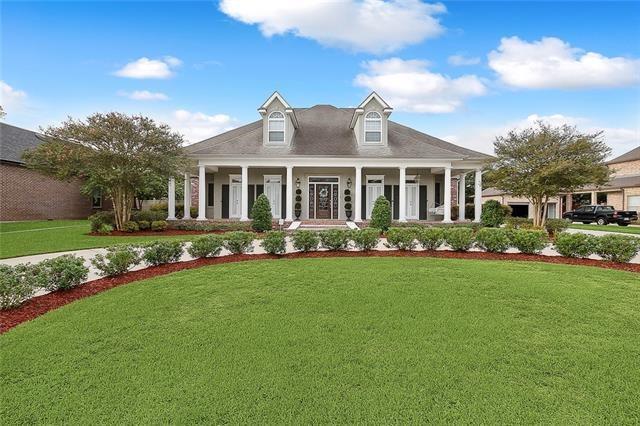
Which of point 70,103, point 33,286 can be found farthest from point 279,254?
point 70,103

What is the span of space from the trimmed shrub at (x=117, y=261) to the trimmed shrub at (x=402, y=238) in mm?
6678

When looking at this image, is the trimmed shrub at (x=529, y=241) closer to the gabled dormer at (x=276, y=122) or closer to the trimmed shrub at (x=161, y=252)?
the trimmed shrub at (x=161, y=252)

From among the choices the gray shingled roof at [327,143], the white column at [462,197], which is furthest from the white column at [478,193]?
the gray shingled roof at [327,143]

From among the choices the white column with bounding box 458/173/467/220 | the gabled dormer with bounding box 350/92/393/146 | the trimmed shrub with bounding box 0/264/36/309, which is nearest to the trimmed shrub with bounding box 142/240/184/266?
the trimmed shrub with bounding box 0/264/36/309

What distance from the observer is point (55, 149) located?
1453cm

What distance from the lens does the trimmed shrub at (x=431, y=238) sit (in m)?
9.78

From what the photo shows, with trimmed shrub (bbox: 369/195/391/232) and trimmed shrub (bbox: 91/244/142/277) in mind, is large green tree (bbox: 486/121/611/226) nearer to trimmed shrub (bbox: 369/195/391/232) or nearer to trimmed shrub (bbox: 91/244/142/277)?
trimmed shrub (bbox: 369/195/391/232)

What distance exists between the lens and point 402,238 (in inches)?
388

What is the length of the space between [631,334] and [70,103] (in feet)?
73.5

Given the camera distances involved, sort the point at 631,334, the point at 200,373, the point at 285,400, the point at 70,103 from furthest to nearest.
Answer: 1. the point at 70,103
2. the point at 631,334
3. the point at 200,373
4. the point at 285,400

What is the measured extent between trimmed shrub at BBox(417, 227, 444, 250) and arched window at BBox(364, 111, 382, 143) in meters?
10.8

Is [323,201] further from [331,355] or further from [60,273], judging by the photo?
[331,355]

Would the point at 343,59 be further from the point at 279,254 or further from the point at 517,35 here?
the point at 279,254

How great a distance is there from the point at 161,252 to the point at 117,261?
1096mm
